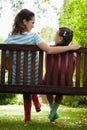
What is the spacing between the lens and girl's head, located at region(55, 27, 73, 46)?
25.3ft

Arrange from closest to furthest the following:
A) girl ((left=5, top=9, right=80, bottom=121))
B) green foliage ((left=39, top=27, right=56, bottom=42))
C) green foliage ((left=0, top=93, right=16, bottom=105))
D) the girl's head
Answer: girl ((left=5, top=9, right=80, bottom=121)), the girl's head, green foliage ((left=0, top=93, right=16, bottom=105)), green foliage ((left=39, top=27, right=56, bottom=42))

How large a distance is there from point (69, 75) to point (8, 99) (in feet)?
68.3

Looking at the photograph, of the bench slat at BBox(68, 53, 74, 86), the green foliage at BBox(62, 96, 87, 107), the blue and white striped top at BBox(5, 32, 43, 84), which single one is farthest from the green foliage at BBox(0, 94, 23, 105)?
the bench slat at BBox(68, 53, 74, 86)

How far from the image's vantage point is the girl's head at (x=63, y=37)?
7727 mm

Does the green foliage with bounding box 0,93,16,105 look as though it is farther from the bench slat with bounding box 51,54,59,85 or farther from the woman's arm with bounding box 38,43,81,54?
the woman's arm with bounding box 38,43,81,54

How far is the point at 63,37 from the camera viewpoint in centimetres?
776

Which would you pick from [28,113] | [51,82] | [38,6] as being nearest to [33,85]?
[51,82]

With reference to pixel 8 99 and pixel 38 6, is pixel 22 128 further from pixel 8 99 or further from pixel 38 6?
pixel 8 99

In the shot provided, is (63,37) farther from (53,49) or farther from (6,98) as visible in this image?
(6,98)

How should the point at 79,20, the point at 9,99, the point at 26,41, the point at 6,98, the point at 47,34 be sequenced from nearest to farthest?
the point at 26,41 → the point at 79,20 → the point at 6,98 → the point at 9,99 → the point at 47,34

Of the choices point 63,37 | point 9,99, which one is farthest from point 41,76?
point 9,99

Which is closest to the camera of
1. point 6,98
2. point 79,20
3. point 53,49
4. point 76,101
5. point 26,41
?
point 53,49

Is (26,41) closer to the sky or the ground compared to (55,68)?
closer to the sky

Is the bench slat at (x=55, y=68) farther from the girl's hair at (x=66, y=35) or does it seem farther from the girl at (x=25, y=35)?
the girl's hair at (x=66, y=35)
